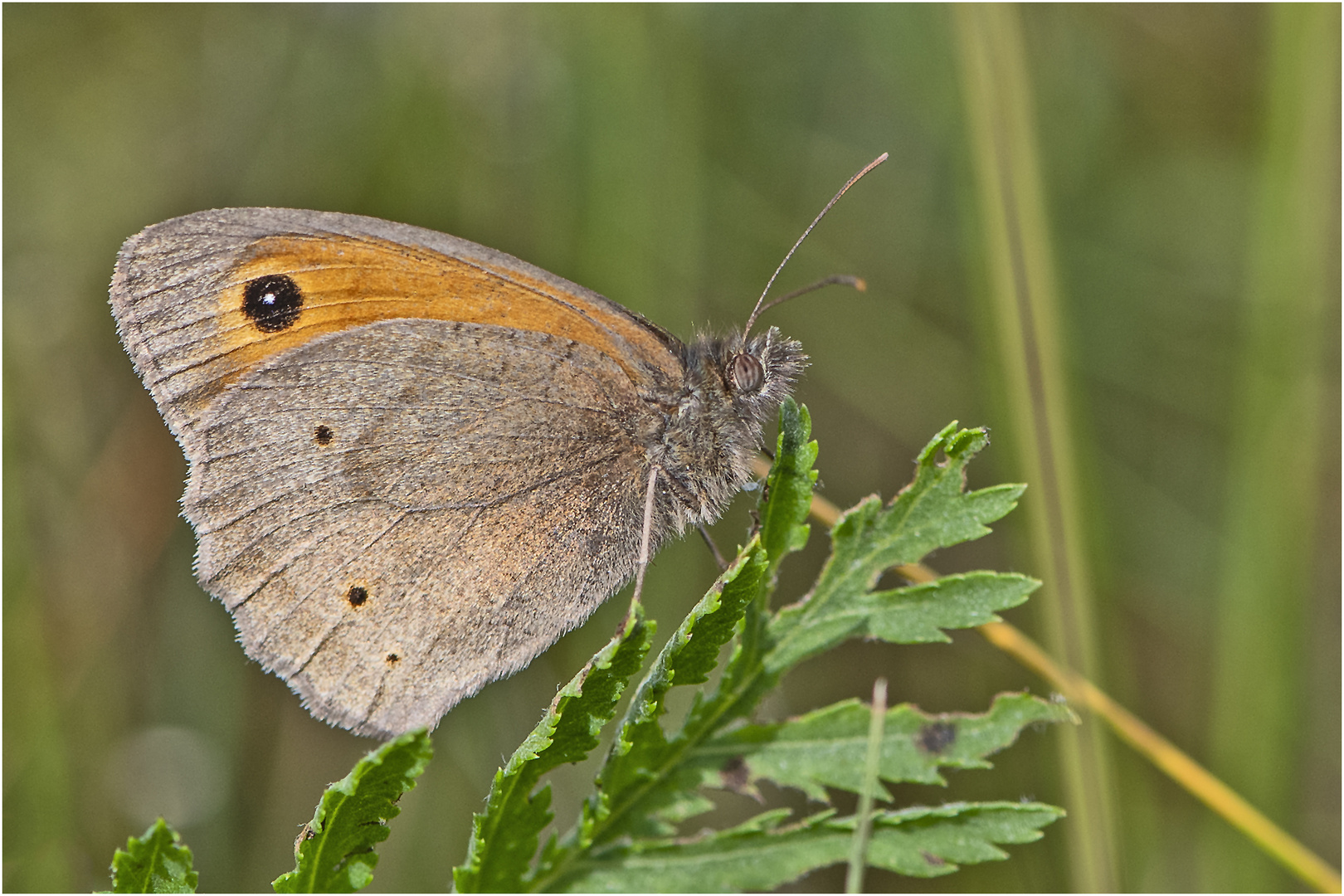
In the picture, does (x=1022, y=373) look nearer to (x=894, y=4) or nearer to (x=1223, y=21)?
(x=894, y=4)

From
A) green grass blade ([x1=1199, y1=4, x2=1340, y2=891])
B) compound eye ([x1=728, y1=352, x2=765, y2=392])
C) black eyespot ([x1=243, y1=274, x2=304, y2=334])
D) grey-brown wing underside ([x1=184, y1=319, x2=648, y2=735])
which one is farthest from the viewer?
green grass blade ([x1=1199, y1=4, x2=1340, y2=891])

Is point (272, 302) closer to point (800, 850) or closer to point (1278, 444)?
point (800, 850)

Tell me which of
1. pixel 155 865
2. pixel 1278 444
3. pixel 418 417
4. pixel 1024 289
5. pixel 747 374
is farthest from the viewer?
pixel 1278 444

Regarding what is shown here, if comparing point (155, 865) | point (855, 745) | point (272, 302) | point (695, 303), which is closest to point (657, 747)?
point (855, 745)

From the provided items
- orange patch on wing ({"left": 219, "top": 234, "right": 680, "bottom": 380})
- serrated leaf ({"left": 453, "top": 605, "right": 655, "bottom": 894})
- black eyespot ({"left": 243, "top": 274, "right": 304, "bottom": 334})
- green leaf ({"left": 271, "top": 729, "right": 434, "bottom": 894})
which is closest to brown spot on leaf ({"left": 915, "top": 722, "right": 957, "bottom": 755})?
serrated leaf ({"left": 453, "top": 605, "right": 655, "bottom": 894})

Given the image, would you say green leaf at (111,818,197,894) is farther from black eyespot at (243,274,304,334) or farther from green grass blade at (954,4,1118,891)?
green grass blade at (954,4,1118,891)

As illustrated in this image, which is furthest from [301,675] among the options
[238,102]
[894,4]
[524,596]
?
[894,4]
